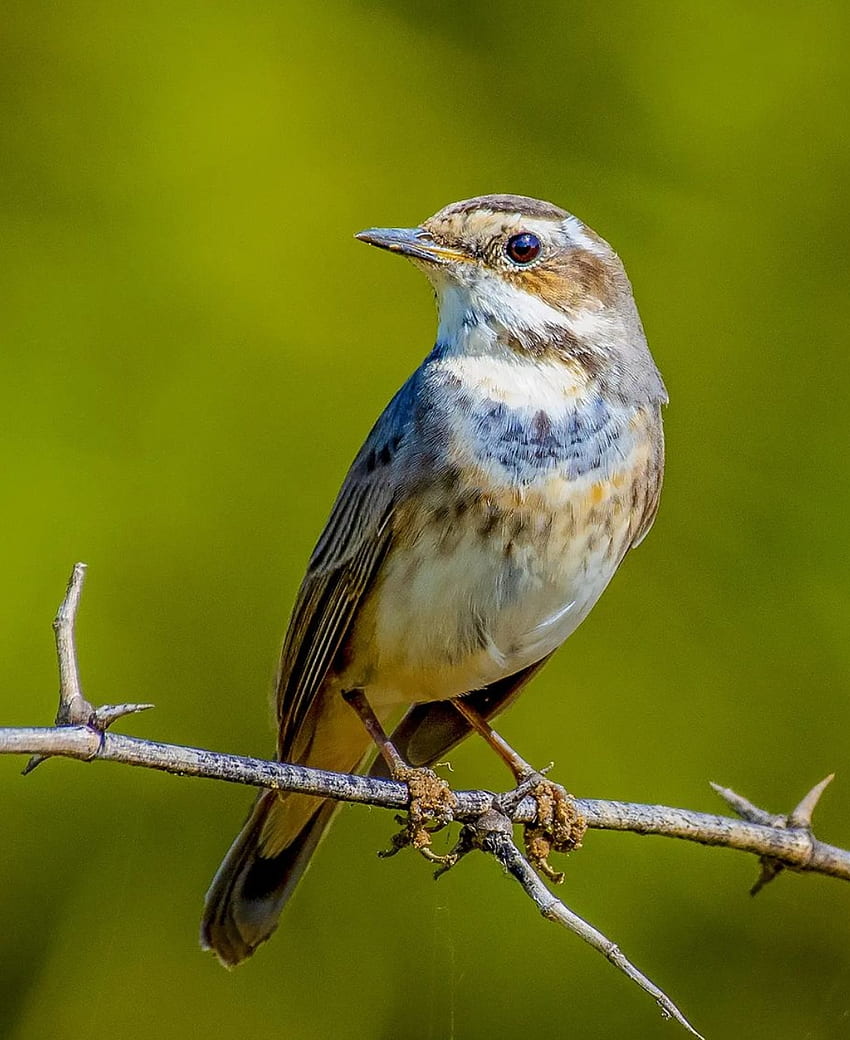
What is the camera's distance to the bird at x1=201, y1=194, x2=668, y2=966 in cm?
356

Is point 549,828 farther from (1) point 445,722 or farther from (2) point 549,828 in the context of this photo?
(1) point 445,722

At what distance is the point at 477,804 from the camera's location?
3.40 m

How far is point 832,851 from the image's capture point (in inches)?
139

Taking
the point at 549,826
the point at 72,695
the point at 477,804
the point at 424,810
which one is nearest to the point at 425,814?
the point at 424,810

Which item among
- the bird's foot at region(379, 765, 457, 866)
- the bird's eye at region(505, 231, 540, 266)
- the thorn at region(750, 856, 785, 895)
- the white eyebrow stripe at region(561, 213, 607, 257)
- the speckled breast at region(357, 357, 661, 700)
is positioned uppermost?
the white eyebrow stripe at region(561, 213, 607, 257)

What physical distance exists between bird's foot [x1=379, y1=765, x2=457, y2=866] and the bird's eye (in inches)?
50.8

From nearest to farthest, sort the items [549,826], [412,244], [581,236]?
[412,244] < [549,826] < [581,236]

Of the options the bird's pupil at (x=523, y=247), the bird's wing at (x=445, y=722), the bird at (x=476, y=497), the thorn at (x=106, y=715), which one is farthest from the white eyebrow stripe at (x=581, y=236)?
the thorn at (x=106, y=715)

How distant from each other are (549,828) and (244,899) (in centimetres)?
87

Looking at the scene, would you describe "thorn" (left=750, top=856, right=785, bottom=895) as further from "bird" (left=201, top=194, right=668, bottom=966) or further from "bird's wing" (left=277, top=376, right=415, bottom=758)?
"bird's wing" (left=277, top=376, right=415, bottom=758)

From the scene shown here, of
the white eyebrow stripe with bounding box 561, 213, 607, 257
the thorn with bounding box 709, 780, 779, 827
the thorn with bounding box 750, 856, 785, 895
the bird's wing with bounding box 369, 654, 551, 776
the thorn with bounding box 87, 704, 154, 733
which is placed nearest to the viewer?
the thorn with bounding box 87, 704, 154, 733

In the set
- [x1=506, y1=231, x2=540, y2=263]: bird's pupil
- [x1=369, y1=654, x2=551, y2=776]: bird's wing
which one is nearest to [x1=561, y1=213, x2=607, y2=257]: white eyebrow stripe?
[x1=506, y1=231, x2=540, y2=263]: bird's pupil

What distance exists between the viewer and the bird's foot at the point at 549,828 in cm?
376

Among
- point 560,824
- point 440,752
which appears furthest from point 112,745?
point 440,752
